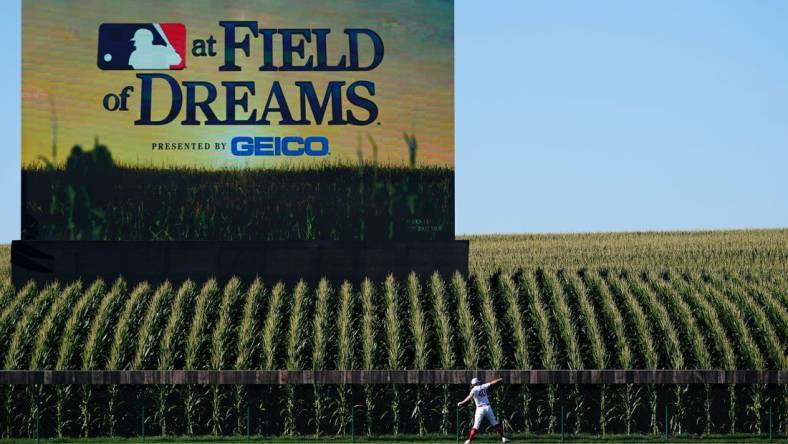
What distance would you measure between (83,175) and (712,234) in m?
42.9

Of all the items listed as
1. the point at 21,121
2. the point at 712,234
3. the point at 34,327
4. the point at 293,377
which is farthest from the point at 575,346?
the point at 712,234

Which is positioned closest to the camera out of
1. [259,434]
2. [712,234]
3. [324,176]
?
[259,434]

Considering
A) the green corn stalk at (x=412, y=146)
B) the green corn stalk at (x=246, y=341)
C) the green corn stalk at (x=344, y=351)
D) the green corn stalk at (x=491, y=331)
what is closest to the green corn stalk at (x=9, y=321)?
the green corn stalk at (x=246, y=341)

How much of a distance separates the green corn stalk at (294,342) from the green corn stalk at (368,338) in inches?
72.3

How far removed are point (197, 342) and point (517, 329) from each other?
380 inches

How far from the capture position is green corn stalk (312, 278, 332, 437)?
38.8m

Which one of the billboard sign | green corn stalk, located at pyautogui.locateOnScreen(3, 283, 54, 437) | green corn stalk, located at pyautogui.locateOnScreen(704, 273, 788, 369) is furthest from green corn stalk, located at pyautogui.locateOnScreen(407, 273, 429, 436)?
green corn stalk, located at pyautogui.locateOnScreen(3, 283, 54, 437)

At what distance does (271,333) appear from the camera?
134ft

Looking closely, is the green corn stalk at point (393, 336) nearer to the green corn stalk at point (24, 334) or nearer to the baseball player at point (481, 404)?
the baseball player at point (481, 404)

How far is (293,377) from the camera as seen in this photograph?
1522 inches

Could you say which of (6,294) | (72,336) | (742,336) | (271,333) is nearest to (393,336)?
(271,333)

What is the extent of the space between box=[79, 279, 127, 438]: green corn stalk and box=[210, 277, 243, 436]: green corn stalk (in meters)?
3.28

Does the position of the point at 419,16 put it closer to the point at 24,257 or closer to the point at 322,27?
the point at 322,27

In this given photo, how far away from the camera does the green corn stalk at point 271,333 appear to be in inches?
1531
